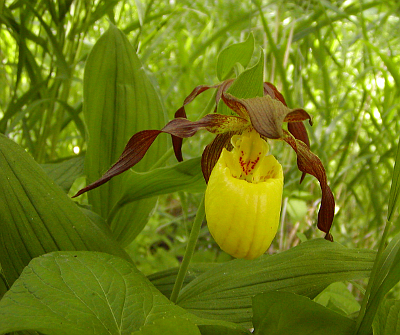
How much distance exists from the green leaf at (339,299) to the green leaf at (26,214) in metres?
0.69

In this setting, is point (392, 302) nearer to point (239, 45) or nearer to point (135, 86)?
point (239, 45)

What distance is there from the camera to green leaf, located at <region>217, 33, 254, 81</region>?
90 cm

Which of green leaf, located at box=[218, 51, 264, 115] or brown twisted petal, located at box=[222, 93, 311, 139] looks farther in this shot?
green leaf, located at box=[218, 51, 264, 115]

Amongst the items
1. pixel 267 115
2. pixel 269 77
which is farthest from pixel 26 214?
pixel 269 77

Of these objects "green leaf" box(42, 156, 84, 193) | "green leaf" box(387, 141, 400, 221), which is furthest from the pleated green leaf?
"green leaf" box(42, 156, 84, 193)

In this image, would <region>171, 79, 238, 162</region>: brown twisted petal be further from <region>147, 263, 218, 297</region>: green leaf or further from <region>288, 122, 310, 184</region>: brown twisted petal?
<region>147, 263, 218, 297</region>: green leaf

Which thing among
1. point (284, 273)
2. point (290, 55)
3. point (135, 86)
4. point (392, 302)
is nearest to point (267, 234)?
point (284, 273)

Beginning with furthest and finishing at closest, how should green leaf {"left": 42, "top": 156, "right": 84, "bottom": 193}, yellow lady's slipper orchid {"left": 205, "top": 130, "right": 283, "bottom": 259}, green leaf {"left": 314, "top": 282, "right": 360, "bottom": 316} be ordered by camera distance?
green leaf {"left": 42, "top": 156, "right": 84, "bottom": 193} → green leaf {"left": 314, "top": 282, "right": 360, "bottom": 316} → yellow lady's slipper orchid {"left": 205, "top": 130, "right": 283, "bottom": 259}

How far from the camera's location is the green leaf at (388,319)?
2.21ft

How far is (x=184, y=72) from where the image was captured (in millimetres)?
1684

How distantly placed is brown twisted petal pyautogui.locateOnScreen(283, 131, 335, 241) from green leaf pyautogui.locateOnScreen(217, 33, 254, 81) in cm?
25

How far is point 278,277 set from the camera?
84 centimetres

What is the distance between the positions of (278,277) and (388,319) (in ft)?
0.78

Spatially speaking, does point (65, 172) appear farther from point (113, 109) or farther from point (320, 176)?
point (320, 176)
